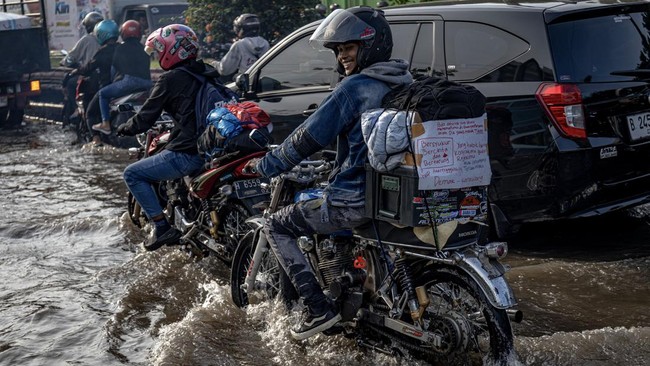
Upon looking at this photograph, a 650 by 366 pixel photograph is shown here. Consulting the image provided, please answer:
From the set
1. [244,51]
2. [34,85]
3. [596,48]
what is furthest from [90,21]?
[596,48]

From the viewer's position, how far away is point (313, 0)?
1652 centimetres

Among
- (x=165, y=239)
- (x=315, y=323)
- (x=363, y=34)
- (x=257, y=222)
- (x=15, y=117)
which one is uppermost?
(x=363, y=34)

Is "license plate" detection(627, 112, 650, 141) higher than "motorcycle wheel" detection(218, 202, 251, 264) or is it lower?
higher

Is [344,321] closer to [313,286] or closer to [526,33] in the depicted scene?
[313,286]

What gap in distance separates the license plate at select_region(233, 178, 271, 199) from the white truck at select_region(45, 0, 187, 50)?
14.9 metres

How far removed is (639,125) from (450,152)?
→ 2.74 m

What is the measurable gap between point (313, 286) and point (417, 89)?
1211 mm

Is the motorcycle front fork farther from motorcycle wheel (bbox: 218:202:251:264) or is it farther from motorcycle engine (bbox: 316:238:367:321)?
motorcycle wheel (bbox: 218:202:251:264)

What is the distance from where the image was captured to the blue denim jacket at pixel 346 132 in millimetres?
4883

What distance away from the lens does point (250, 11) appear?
53.7 feet

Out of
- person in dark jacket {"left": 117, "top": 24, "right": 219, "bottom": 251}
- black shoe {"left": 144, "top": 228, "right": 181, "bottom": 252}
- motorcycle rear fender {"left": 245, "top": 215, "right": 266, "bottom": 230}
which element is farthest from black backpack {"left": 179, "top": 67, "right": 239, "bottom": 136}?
→ motorcycle rear fender {"left": 245, "top": 215, "right": 266, "bottom": 230}

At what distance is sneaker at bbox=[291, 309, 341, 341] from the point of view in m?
5.16

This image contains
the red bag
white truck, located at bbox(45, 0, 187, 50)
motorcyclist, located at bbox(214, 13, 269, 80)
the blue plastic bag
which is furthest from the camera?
white truck, located at bbox(45, 0, 187, 50)

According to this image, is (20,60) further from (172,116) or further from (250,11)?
(172,116)
